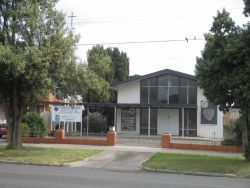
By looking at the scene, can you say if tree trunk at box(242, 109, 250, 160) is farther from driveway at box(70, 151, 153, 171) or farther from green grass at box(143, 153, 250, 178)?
driveway at box(70, 151, 153, 171)

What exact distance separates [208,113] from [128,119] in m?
7.40

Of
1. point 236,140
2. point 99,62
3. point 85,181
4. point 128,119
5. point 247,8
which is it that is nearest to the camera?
point 85,181

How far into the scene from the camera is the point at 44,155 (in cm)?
2328

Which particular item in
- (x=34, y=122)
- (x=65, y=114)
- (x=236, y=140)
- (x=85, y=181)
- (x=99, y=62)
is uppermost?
(x=99, y=62)

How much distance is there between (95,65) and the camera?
169 feet

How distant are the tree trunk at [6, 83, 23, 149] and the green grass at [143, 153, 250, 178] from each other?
7.38 metres

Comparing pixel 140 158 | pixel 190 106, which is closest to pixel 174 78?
pixel 190 106

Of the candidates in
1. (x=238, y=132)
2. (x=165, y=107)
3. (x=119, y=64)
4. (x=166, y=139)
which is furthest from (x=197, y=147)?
(x=119, y=64)

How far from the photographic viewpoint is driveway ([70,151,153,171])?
69.1ft

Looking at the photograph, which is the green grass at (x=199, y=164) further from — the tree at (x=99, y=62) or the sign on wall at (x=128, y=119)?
the tree at (x=99, y=62)

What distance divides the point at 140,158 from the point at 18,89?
726cm

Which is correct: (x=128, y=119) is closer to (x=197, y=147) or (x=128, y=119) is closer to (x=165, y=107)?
(x=165, y=107)

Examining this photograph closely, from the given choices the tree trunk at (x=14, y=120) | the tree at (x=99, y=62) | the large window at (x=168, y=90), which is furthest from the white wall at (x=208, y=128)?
the tree trunk at (x=14, y=120)

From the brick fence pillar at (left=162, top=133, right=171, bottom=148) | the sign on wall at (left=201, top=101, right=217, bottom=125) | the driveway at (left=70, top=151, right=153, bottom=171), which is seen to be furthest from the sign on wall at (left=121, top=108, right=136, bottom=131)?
the driveway at (left=70, top=151, right=153, bottom=171)
